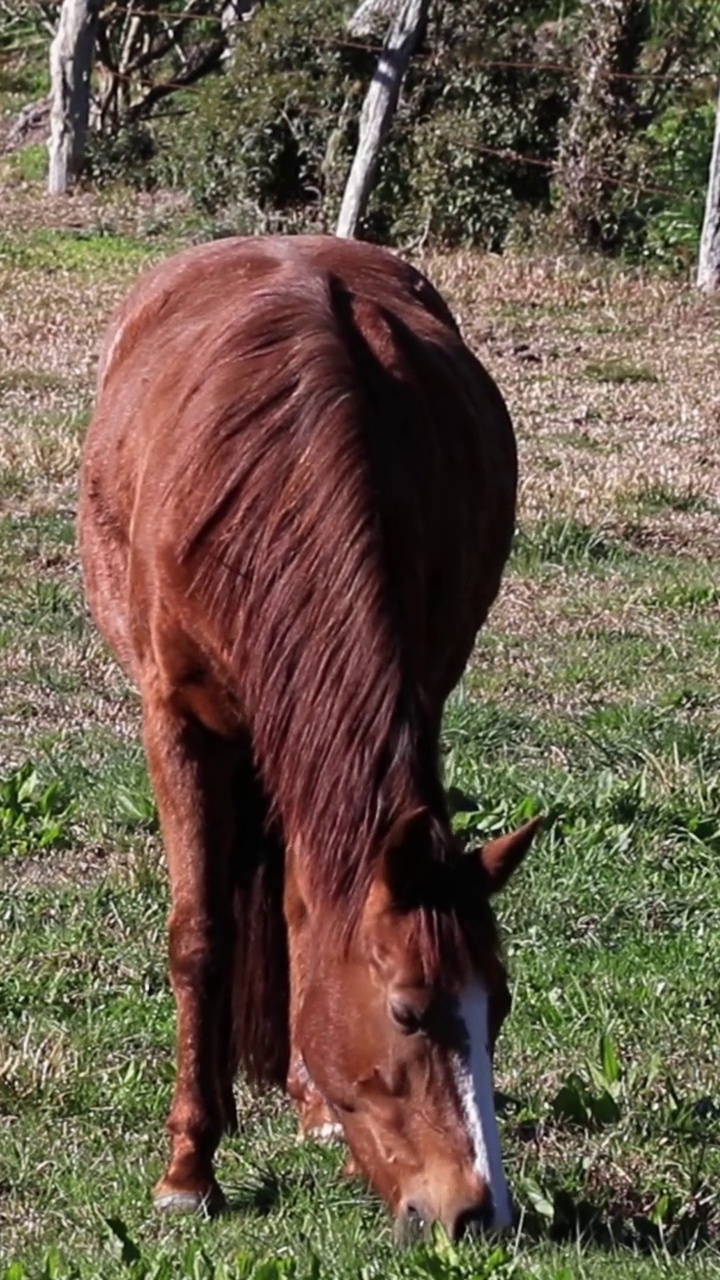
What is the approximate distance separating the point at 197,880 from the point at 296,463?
2.75 ft

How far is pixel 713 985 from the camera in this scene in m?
5.29

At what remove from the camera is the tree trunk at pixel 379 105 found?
16766mm

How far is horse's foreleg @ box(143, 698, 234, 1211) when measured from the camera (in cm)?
434

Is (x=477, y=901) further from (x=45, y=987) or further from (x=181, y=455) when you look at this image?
(x=45, y=987)

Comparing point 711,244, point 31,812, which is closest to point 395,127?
point 711,244

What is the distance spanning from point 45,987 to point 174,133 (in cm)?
1663

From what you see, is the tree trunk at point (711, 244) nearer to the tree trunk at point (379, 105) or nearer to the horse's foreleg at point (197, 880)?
the tree trunk at point (379, 105)

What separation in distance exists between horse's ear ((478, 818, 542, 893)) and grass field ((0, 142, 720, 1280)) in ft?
1.89

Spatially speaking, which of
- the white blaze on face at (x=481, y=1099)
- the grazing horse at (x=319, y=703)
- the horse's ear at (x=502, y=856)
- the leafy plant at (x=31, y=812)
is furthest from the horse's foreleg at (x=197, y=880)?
the leafy plant at (x=31, y=812)

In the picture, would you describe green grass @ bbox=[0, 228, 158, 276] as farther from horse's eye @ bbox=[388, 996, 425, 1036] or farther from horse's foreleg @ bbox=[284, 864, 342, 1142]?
horse's eye @ bbox=[388, 996, 425, 1036]

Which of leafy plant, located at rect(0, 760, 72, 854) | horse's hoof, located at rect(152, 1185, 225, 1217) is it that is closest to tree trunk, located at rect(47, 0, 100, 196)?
leafy plant, located at rect(0, 760, 72, 854)

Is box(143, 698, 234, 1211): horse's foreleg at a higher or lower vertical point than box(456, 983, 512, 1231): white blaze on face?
lower

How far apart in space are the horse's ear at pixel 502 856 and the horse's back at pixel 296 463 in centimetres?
35

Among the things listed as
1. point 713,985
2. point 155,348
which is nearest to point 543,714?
point 713,985
